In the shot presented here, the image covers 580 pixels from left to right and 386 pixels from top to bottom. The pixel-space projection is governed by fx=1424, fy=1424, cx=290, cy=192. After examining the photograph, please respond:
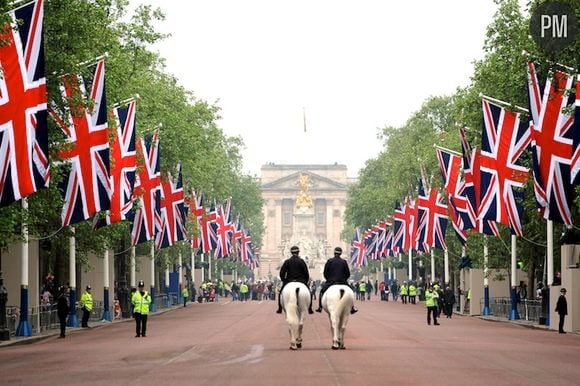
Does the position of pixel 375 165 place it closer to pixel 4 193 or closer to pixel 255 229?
pixel 255 229

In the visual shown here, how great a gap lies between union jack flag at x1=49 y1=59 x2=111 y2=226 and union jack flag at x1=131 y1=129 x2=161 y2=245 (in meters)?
15.3

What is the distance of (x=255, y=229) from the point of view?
183 meters

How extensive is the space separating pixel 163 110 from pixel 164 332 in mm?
30646

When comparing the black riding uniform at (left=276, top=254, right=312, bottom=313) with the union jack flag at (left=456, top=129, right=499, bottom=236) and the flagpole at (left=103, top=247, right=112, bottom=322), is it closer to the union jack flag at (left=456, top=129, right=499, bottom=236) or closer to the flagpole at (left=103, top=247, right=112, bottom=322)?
the union jack flag at (left=456, top=129, right=499, bottom=236)

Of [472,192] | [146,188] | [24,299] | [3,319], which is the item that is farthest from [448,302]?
[3,319]

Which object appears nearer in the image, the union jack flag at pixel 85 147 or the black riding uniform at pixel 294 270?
the black riding uniform at pixel 294 270

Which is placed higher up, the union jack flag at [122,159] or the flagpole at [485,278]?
the union jack flag at [122,159]

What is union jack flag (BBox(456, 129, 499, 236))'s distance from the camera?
176 ft

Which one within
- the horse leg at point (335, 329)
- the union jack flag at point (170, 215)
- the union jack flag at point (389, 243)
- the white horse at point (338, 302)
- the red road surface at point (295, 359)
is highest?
the union jack flag at point (170, 215)

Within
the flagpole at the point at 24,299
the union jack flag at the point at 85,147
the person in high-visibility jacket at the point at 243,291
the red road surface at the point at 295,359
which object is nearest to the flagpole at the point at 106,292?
the flagpole at the point at 24,299

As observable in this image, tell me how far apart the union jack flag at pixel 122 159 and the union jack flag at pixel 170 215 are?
1419 centimetres

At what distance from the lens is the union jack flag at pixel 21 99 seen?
3075 cm

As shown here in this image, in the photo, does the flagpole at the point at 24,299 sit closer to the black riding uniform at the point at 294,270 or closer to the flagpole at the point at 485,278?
the black riding uniform at the point at 294,270

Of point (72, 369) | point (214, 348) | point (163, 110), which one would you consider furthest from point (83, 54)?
point (163, 110)
